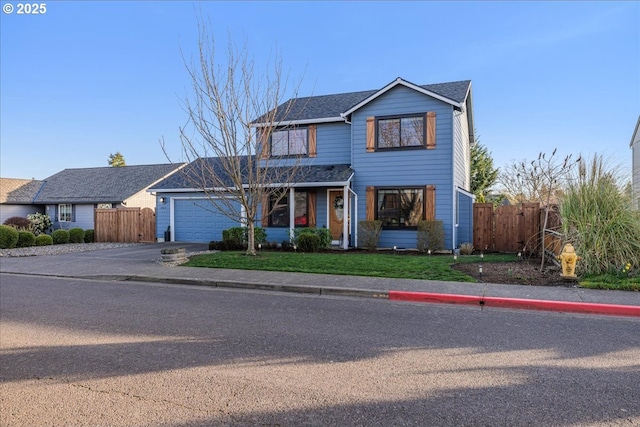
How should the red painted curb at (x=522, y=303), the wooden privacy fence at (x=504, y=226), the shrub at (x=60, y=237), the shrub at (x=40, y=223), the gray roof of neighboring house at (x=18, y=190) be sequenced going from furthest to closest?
the gray roof of neighboring house at (x=18, y=190)
the shrub at (x=40, y=223)
the shrub at (x=60, y=237)
the wooden privacy fence at (x=504, y=226)
the red painted curb at (x=522, y=303)

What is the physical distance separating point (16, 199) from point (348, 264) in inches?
1230

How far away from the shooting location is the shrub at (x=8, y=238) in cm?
1736

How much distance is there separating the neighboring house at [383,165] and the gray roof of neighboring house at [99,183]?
16.0 m

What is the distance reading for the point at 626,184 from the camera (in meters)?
9.19

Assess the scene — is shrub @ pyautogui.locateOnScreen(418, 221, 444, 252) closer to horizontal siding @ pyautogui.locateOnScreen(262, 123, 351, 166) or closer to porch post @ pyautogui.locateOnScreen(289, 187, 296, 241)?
horizontal siding @ pyautogui.locateOnScreen(262, 123, 351, 166)

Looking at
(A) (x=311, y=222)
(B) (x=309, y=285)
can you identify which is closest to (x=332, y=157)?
(A) (x=311, y=222)

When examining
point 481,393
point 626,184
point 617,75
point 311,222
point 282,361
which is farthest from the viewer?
point 311,222

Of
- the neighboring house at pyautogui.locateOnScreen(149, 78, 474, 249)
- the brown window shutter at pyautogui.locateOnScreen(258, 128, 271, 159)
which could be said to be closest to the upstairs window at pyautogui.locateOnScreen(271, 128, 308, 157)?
the neighboring house at pyautogui.locateOnScreen(149, 78, 474, 249)

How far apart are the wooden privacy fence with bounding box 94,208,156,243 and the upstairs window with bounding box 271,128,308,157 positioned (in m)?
8.84

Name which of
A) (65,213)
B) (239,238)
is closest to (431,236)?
(239,238)

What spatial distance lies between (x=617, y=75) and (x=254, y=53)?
46.5 ft

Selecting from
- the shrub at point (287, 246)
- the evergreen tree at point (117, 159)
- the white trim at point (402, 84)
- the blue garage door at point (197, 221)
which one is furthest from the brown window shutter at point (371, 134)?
the evergreen tree at point (117, 159)

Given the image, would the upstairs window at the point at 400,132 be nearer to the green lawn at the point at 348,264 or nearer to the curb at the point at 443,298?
the green lawn at the point at 348,264

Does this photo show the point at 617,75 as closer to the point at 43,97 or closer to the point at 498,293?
the point at 498,293
